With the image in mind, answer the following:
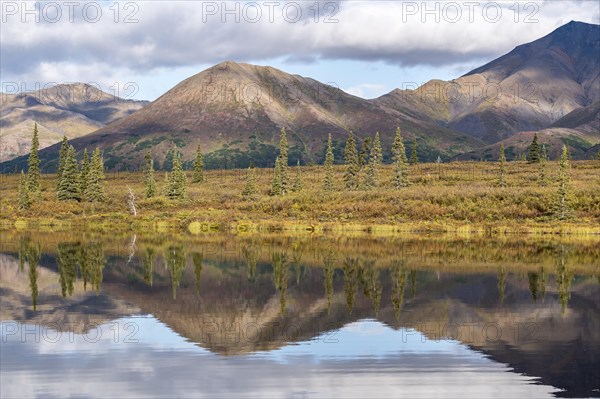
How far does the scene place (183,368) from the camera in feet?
77.5

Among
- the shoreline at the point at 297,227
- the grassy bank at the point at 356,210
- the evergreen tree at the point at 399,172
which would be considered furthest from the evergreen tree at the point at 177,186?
the evergreen tree at the point at 399,172

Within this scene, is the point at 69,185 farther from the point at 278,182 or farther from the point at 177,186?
the point at 278,182

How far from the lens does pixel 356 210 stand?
10475 cm

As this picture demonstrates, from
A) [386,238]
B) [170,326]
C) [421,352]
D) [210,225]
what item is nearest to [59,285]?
[170,326]

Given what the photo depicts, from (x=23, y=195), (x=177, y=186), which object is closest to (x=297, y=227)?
(x=177, y=186)

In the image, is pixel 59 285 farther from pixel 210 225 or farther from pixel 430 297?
pixel 210 225

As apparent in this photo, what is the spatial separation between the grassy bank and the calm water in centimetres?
3152

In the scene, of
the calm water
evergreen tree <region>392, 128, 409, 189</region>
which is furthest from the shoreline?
evergreen tree <region>392, 128, 409, 189</region>

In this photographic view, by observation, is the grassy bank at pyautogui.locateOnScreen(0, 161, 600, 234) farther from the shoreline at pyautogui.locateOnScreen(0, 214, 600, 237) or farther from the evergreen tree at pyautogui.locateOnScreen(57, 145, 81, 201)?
the evergreen tree at pyautogui.locateOnScreen(57, 145, 81, 201)

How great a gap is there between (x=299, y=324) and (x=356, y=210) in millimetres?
73588

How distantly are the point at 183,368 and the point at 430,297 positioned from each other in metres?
19.1

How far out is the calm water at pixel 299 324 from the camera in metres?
22.0

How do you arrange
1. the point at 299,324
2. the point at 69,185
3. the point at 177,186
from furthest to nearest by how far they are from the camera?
the point at 69,185 < the point at 177,186 < the point at 299,324

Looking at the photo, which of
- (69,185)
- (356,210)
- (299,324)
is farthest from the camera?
(69,185)
